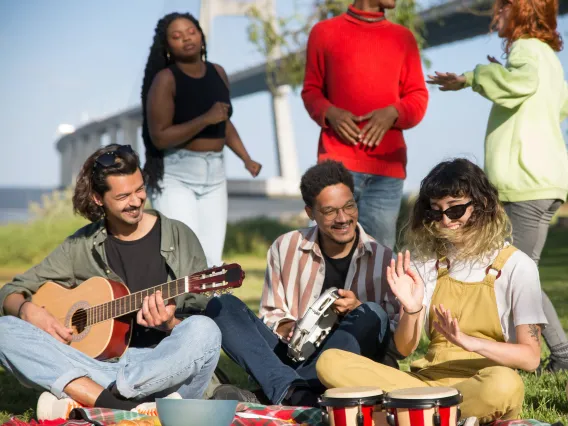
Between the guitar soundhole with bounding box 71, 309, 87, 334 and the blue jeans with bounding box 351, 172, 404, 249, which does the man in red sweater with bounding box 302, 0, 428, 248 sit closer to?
the blue jeans with bounding box 351, 172, 404, 249

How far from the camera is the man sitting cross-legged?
3861 mm

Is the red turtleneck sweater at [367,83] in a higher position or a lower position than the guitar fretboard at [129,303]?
higher

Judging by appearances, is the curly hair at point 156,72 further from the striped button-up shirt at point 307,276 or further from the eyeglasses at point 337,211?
the eyeglasses at point 337,211

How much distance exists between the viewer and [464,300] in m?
3.54

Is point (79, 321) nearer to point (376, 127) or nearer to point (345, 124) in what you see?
point (345, 124)

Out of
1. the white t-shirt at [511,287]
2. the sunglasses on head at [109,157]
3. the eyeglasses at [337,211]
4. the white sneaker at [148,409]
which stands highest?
the sunglasses on head at [109,157]

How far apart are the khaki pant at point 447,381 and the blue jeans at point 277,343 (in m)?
0.28

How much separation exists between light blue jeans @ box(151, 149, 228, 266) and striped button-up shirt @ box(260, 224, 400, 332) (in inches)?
31.5

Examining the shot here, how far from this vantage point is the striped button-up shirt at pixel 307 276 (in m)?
4.13

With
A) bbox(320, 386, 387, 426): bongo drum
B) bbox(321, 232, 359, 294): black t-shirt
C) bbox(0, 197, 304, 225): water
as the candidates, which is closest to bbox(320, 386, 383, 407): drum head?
bbox(320, 386, 387, 426): bongo drum

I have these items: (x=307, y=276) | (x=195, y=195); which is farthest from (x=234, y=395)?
(x=195, y=195)

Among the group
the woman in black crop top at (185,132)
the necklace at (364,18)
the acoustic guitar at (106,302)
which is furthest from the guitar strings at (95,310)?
the necklace at (364,18)

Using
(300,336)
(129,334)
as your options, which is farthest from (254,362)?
(129,334)

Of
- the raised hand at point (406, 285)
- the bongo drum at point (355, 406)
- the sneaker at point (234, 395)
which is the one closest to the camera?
the bongo drum at point (355, 406)
